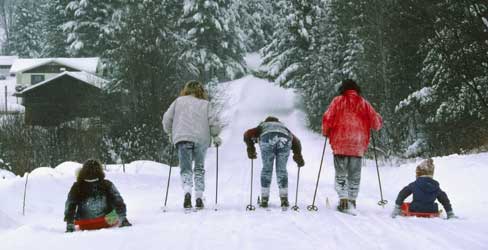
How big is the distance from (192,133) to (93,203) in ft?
6.36

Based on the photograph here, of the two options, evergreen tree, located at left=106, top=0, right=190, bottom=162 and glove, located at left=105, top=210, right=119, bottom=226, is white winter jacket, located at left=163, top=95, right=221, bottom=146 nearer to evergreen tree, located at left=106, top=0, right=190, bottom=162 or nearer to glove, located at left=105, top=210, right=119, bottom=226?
glove, located at left=105, top=210, right=119, bottom=226

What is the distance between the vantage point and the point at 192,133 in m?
8.76

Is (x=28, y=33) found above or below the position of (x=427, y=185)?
above

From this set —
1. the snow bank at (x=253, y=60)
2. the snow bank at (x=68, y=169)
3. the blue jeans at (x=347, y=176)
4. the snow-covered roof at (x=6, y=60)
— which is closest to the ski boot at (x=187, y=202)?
the blue jeans at (x=347, y=176)

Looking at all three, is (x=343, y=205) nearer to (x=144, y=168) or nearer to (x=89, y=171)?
(x=89, y=171)

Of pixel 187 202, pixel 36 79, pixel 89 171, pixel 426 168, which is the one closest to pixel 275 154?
pixel 187 202

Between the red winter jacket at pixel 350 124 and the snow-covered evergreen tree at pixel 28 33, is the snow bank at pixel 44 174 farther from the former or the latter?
the snow-covered evergreen tree at pixel 28 33

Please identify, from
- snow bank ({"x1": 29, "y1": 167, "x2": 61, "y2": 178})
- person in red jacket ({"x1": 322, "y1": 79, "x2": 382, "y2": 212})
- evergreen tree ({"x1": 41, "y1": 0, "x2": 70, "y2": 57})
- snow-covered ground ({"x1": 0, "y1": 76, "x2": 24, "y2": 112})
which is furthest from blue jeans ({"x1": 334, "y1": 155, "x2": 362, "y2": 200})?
snow-covered ground ({"x1": 0, "y1": 76, "x2": 24, "y2": 112})

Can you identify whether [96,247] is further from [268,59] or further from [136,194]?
[268,59]

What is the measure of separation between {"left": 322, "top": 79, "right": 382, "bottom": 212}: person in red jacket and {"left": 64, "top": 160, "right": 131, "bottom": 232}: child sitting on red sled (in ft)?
10.1

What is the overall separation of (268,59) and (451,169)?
32148 mm

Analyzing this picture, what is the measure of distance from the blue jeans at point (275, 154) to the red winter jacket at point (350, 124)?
0.62m

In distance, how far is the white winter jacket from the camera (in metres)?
8.78

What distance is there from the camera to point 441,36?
57.0 feet
